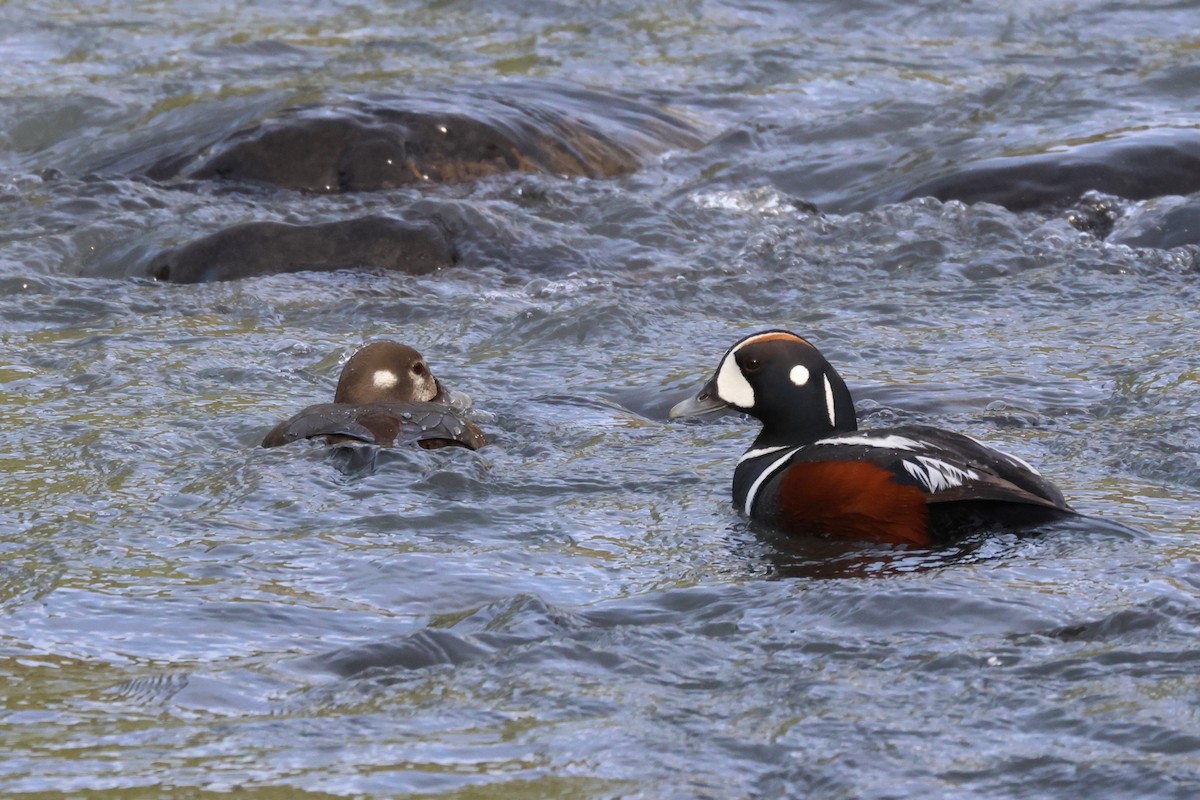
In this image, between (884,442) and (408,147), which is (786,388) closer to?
(884,442)

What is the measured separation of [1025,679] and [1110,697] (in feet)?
0.67

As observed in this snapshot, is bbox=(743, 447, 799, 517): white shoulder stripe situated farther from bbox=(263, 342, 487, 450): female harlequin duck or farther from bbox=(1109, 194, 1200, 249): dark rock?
bbox=(1109, 194, 1200, 249): dark rock

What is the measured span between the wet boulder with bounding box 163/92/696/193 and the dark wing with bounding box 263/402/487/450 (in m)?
4.09

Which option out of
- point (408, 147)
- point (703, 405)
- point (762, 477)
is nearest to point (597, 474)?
point (703, 405)

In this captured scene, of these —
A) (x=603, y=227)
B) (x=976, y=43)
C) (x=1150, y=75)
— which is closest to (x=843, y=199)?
(x=603, y=227)

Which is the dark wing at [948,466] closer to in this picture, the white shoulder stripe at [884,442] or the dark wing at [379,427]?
the white shoulder stripe at [884,442]

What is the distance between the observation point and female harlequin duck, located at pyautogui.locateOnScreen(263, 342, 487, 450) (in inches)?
239

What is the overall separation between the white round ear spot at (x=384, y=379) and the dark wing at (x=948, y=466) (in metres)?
1.74

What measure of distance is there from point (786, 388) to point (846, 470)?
1.85ft

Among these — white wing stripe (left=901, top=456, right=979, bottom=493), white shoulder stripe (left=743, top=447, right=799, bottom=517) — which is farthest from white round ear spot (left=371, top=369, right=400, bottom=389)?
white wing stripe (left=901, top=456, right=979, bottom=493)

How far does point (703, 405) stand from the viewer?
6.05 meters

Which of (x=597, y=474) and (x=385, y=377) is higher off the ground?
(x=385, y=377)

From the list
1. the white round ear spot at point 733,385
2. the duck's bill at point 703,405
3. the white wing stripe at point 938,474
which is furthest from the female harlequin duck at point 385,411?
the white wing stripe at point 938,474

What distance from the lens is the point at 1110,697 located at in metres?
3.85
